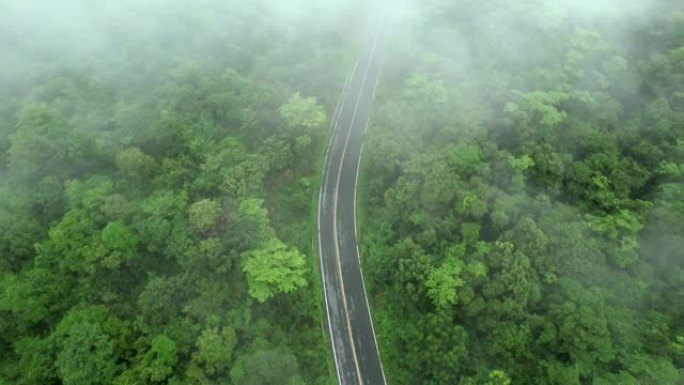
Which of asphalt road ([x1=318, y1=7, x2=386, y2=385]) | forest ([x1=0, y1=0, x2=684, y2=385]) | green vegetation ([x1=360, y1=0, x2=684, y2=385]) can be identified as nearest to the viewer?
green vegetation ([x1=360, y1=0, x2=684, y2=385])

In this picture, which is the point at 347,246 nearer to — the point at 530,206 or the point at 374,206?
the point at 374,206

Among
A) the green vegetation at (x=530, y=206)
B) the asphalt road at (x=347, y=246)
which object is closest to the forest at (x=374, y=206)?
the green vegetation at (x=530, y=206)

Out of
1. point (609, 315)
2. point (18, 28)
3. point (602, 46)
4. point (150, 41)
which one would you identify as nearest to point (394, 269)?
point (609, 315)

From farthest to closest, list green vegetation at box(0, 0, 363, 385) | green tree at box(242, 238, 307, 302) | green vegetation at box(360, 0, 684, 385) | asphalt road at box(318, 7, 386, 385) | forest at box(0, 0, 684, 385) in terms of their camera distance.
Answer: asphalt road at box(318, 7, 386, 385)
green tree at box(242, 238, 307, 302)
green vegetation at box(0, 0, 363, 385)
forest at box(0, 0, 684, 385)
green vegetation at box(360, 0, 684, 385)

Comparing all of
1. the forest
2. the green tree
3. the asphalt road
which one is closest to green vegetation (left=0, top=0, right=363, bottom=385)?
the green tree

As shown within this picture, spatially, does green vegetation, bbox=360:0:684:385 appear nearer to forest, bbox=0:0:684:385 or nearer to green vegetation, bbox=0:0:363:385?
forest, bbox=0:0:684:385

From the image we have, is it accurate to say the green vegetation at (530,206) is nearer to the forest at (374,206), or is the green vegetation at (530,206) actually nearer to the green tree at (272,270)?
the forest at (374,206)

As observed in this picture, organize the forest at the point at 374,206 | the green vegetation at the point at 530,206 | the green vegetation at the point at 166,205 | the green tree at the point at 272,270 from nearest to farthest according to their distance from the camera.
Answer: the green vegetation at the point at 530,206, the forest at the point at 374,206, the green vegetation at the point at 166,205, the green tree at the point at 272,270
